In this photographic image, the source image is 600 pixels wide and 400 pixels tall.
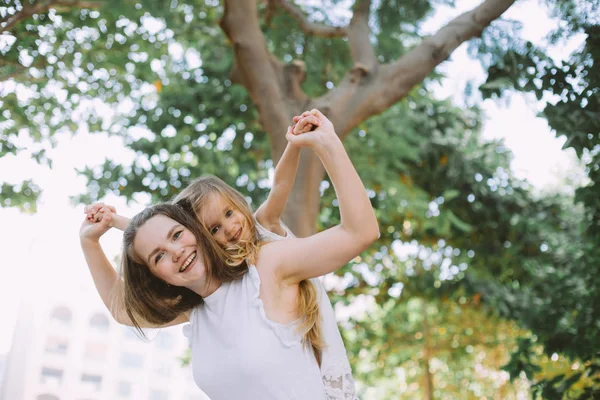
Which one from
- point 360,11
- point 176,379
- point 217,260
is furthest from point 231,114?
point 217,260

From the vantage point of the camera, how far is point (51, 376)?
4301mm

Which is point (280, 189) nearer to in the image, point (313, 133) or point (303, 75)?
point (313, 133)

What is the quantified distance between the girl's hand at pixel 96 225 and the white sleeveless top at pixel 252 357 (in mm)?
724

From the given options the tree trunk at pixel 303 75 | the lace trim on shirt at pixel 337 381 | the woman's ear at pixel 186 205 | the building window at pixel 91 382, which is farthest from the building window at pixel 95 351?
the lace trim on shirt at pixel 337 381

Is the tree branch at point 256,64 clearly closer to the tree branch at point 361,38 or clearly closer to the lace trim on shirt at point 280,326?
the tree branch at point 361,38

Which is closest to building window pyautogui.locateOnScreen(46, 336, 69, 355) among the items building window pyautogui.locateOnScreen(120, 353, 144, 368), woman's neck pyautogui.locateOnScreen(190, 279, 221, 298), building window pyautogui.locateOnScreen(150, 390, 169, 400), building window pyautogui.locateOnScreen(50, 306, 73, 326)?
building window pyautogui.locateOnScreen(50, 306, 73, 326)

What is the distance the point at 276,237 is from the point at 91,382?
9.17ft

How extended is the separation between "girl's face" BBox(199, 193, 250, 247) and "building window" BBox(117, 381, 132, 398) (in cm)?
293

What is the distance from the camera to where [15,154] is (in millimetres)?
4383

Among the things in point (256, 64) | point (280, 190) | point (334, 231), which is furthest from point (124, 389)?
point (334, 231)

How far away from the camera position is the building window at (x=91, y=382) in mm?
4402

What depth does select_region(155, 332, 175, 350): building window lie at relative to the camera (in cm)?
532

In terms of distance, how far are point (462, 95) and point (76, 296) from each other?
3.13 m

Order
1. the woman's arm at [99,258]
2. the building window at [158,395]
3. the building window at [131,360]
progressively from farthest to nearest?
the building window at [158,395] < the building window at [131,360] < the woman's arm at [99,258]
